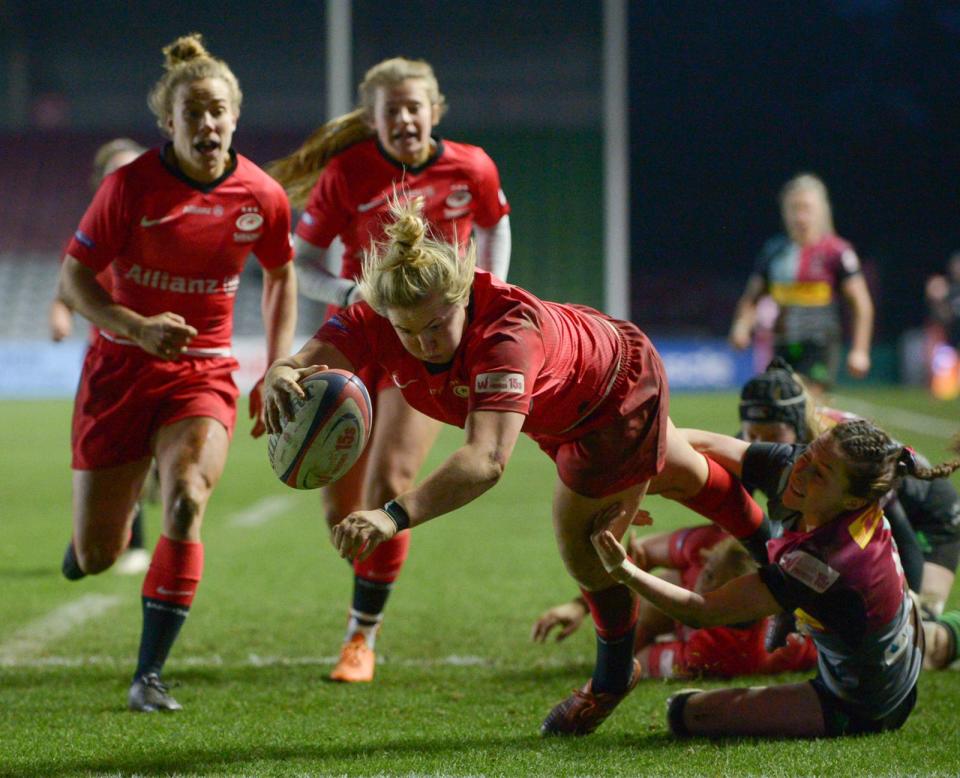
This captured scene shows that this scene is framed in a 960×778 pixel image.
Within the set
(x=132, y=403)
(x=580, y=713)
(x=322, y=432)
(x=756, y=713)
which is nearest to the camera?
(x=322, y=432)

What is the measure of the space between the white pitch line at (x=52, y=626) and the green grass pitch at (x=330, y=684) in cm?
2

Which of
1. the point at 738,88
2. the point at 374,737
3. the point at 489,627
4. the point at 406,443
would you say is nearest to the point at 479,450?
the point at 374,737

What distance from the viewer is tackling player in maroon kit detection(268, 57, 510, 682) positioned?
4.92 m

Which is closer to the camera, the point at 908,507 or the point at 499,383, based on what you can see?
the point at 499,383

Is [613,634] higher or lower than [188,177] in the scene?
lower

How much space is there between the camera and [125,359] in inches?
185

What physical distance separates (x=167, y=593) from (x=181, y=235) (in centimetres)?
119

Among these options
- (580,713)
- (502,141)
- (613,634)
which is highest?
(502,141)

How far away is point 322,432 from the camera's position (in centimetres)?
343

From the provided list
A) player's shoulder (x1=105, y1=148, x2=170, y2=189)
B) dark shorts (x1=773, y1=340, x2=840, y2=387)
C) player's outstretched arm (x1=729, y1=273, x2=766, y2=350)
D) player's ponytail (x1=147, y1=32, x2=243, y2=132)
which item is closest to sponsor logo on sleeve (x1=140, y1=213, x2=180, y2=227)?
player's shoulder (x1=105, y1=148, x2=170, y2=189)

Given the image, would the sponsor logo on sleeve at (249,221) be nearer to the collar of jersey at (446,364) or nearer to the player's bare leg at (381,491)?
the player's bare leg at (381,491)

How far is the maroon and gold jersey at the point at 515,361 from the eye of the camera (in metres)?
3.26

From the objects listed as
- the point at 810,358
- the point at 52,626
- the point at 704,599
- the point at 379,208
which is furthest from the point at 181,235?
the point at 810,358

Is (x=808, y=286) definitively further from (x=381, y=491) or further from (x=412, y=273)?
(x=412, y=273)
